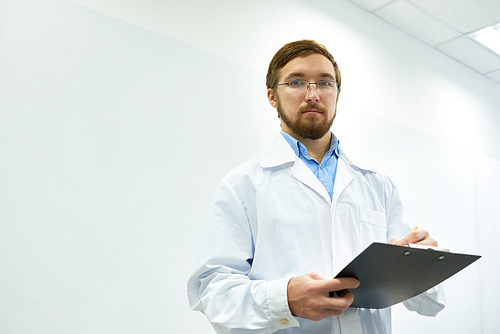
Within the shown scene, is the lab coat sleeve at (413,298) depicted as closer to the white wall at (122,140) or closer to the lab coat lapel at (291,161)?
the lab coat lapel at (291,161)

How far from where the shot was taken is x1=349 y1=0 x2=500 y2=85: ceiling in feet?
8.39

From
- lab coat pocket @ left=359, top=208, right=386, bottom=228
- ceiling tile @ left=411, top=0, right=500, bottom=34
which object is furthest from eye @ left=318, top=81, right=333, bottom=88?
ceiling tile @ left=411, top=0, right=500, bottom=34

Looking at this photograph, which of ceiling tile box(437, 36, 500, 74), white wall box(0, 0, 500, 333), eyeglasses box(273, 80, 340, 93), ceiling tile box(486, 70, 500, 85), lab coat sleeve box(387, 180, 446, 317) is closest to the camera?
lab coat sleeve box(387, 180, 446, 317)

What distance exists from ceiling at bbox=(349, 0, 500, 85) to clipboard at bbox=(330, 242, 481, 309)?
2.28 metres

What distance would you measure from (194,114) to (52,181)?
66cm

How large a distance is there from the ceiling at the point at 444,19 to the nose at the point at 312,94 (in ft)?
5.88

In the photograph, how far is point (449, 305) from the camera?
2721 millimetres

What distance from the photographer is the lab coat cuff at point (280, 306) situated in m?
0.78

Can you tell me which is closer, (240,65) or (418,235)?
(418,235)

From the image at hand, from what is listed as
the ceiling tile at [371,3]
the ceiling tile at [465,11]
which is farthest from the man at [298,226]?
the ceiling tile at [465,11]

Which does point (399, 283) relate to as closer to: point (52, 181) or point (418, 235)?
point (418, 235)

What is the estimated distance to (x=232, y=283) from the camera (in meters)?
0.86

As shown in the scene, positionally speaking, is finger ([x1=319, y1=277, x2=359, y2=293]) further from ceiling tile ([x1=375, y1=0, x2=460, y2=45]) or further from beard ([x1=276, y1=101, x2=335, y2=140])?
ceiling tile ([x1=375, y1=0, x2=460, y2=45])

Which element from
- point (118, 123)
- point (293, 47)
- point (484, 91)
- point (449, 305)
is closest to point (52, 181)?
point (118, 123)
